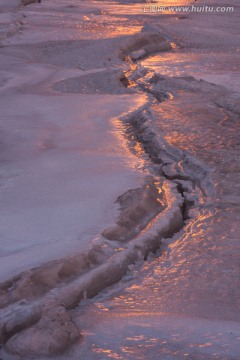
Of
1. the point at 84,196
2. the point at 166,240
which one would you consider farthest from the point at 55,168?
the point at 166,240

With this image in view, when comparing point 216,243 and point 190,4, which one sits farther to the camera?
point 190,4

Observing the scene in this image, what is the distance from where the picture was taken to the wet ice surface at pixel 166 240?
1.77 meters

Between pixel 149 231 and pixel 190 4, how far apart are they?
11.1 m

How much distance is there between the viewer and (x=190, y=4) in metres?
12.9

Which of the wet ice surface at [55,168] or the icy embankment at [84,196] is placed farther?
the wet ice surface at [55,168]

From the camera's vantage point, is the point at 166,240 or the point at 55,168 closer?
the point at 166,240

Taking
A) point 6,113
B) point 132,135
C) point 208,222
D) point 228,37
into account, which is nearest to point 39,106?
point 6,113

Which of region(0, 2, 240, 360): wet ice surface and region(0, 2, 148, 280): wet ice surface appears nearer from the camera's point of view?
region(0, 2, 240, 360): wet ice surface

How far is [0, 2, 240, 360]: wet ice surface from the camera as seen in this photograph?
177cm

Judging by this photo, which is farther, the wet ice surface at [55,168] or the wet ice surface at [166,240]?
the wet ice surface at [55,168]

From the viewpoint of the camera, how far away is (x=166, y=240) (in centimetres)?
243

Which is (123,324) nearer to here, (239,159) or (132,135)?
(239,159)

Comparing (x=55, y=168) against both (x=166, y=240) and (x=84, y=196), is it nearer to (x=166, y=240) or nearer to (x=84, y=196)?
(x=84, y=196)

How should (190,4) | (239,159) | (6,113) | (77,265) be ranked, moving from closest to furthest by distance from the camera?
1. (77,265)
2. (239,159)
3. (6,113)
4. (190,4)
